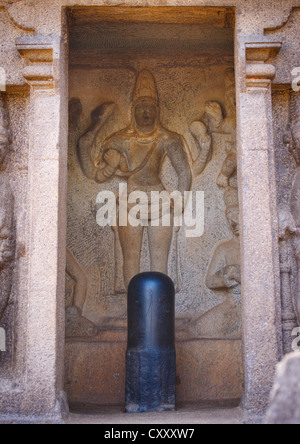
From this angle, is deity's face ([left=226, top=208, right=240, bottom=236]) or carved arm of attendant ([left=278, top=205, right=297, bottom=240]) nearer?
carved arm of attendant ([left=278, top=205, right=297, bottom=240])

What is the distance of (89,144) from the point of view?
7801 mm

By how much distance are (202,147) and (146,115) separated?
0.77 metres

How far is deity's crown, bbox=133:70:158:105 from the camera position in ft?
25.4

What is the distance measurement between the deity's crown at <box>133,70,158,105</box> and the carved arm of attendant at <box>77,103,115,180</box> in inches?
16.1

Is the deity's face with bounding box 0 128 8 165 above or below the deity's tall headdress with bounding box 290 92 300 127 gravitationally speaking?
below

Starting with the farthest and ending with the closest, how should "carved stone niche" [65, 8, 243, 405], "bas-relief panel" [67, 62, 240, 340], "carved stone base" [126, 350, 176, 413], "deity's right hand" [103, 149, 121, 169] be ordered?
1. "deity's right hand" [103, 149, 121, 169]
2. "bas-relief panel" [67, 62, 240, 340]
3. "carved stone niche" [65, 8, 243, 405]
4. "carved stone base" [126, 350, 176, 413]

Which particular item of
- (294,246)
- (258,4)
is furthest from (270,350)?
(258,4)

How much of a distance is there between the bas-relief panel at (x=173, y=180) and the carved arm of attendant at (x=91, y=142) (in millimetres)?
42

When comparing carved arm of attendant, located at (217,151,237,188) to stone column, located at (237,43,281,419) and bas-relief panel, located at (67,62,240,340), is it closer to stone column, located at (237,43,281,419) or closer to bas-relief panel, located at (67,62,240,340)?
bas-relief panel, located at (67,62,240,340)

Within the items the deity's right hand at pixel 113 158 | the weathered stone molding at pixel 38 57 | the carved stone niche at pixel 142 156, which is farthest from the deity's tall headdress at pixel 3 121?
the deity's right hand at pixel 113 158

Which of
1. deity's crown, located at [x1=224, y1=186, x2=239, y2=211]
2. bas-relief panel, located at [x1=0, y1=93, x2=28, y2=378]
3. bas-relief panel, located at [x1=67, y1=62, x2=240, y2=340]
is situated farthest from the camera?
deity's crown, located at [x1=224, y1=186, x2=239, y2=211]

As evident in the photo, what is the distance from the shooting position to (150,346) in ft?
20.2

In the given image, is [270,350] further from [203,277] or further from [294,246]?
[203,277]

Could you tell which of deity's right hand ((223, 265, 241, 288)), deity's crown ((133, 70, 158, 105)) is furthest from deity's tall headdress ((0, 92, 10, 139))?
deity's right hand ((223, 265, 241, 288))
